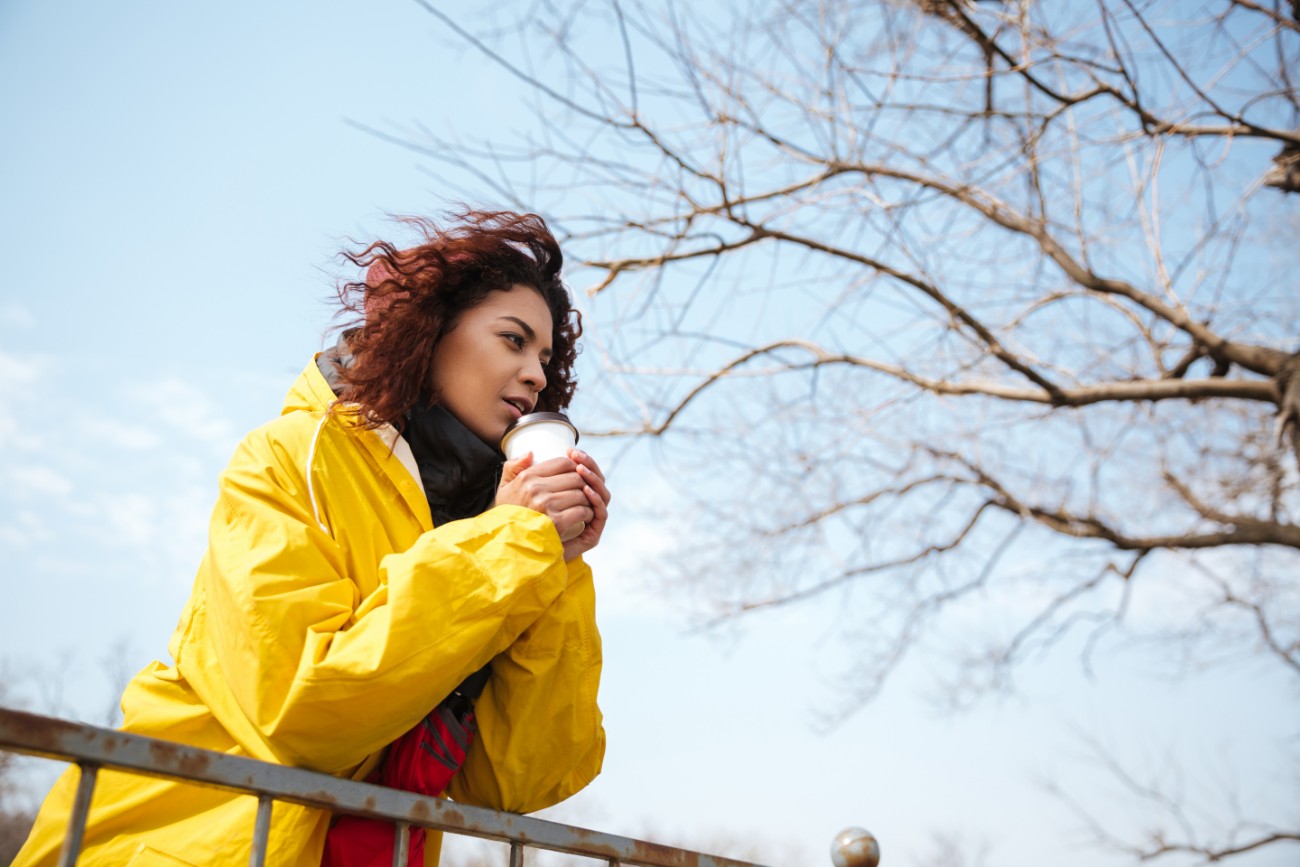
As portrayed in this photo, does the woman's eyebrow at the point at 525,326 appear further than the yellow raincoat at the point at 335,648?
Yes

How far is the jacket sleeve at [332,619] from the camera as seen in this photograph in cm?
133

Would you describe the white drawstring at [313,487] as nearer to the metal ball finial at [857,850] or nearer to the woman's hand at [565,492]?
the woman's hand at [565,492]

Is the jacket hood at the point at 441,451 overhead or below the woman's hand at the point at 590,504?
overhead

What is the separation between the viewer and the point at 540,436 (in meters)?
1.74

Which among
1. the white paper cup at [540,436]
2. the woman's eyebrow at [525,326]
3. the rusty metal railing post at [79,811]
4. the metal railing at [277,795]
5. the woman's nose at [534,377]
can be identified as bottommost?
the rusty metal railing post at [79,811]

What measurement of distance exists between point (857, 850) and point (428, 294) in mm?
1403

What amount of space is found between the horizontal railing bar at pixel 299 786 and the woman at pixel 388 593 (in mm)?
111

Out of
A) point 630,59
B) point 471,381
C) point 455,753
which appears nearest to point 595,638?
point 455,753

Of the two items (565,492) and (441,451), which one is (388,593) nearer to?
(565,492)

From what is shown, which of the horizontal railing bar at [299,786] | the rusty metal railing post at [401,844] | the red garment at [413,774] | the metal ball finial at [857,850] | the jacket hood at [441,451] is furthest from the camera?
the metal ball finial at [857,850]

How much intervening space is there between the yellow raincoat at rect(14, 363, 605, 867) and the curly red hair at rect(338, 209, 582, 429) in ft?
0.34

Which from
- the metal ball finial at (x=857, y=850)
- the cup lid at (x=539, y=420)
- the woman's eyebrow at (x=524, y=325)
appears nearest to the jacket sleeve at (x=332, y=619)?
the cup lid at (x=539, y=420)

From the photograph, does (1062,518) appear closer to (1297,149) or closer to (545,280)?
(1297,149)

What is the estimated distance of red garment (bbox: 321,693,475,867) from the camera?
148 cm
